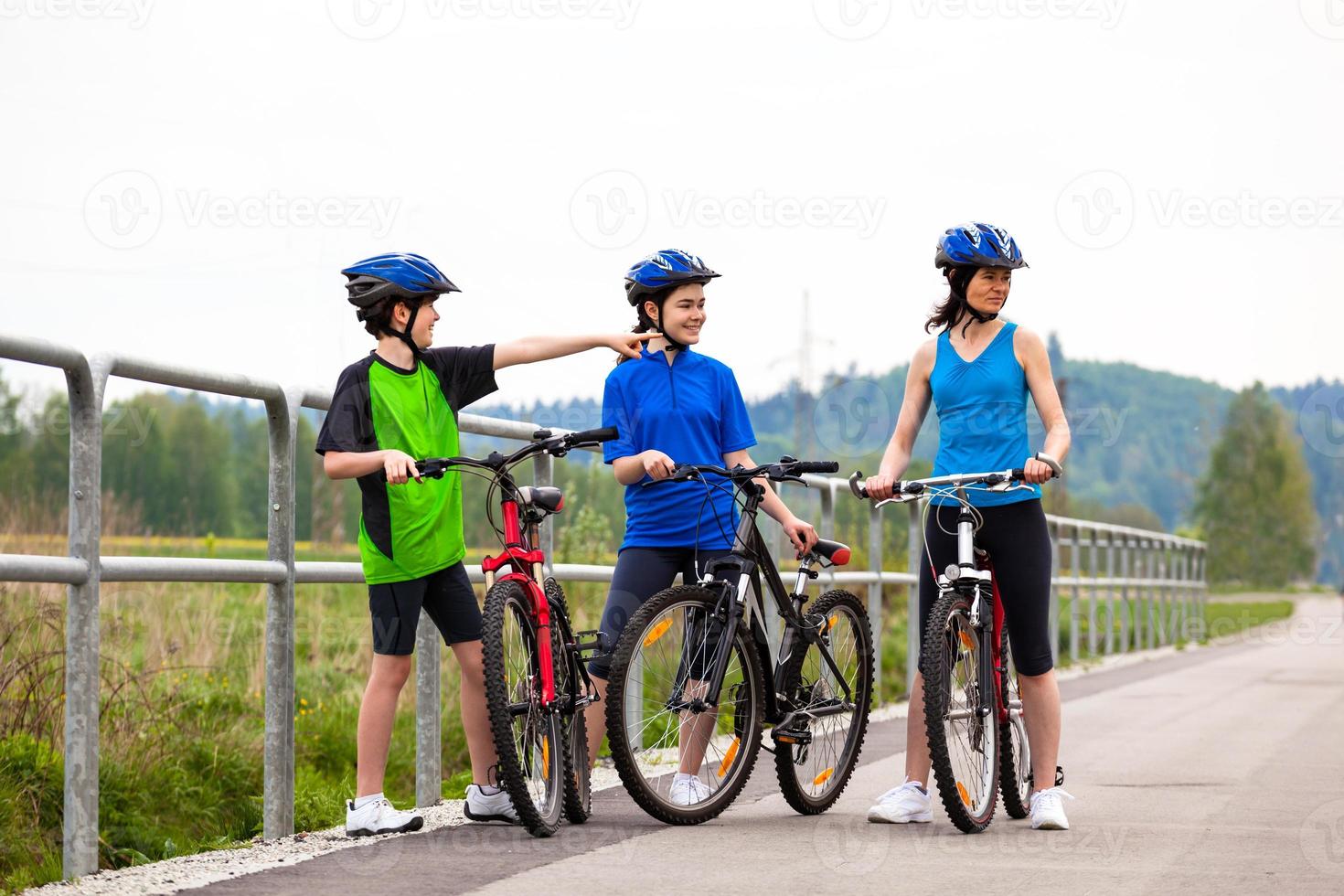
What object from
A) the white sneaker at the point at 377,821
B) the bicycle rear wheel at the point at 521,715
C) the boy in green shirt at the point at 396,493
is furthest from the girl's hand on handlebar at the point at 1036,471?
the white sneaker at the point at 377,821

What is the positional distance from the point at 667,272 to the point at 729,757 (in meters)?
1.55

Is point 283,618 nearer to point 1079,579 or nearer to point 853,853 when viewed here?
point 853,853

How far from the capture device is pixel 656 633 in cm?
529

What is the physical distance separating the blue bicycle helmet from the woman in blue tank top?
59.9 inches

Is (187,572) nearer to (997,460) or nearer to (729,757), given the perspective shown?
(729,757)

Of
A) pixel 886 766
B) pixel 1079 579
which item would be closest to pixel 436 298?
pixel 886 766

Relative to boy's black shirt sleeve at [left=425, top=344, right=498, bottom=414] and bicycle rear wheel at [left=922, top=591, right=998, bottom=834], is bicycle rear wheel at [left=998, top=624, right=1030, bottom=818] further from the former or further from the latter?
boy's black shirt sleeve at [left=425, top=344, right=498, bottom=414]

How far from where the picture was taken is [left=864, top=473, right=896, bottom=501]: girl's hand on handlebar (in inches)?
215

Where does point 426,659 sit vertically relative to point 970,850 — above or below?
above

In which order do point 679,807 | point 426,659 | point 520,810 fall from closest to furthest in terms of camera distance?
point 520,810
point 679,807
point 426,659

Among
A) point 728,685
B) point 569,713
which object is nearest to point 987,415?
point 728,685

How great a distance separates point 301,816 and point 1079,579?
11548 millimetres

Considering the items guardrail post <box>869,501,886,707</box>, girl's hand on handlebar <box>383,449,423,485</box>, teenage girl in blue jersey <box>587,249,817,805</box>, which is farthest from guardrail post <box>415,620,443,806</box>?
guardrail post <box>869,501,886,707</box>

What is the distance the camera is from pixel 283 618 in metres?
5.18
